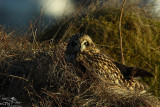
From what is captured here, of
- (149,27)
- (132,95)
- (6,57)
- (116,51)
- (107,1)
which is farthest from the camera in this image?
(107,1)

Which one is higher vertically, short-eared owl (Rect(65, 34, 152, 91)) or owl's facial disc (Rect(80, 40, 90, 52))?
owl's facial disc (Rect(80, 40, 90, 52))

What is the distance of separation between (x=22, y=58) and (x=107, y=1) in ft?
12.5

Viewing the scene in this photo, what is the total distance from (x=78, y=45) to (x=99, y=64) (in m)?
0.36

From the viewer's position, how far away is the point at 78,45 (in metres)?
2.38

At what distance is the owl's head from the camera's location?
2.38m

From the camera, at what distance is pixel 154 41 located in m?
4.72

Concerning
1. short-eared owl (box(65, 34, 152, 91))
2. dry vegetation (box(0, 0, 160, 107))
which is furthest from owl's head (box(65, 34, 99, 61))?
dry vegetation (box(0, 0, 160, 107))

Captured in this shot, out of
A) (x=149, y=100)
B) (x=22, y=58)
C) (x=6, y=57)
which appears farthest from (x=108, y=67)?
(x=6, y=57)

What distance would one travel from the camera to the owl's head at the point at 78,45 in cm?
238

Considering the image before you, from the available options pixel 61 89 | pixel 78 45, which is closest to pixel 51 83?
pixel 61 89

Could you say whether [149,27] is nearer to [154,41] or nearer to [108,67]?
[154,41]

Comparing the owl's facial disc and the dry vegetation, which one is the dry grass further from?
the owl's facial disc

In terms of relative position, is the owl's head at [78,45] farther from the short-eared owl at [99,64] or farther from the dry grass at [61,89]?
the dry grass at [61,89]

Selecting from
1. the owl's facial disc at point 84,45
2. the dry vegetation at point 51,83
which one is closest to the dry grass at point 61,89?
the dry vegetation at point 51,83
